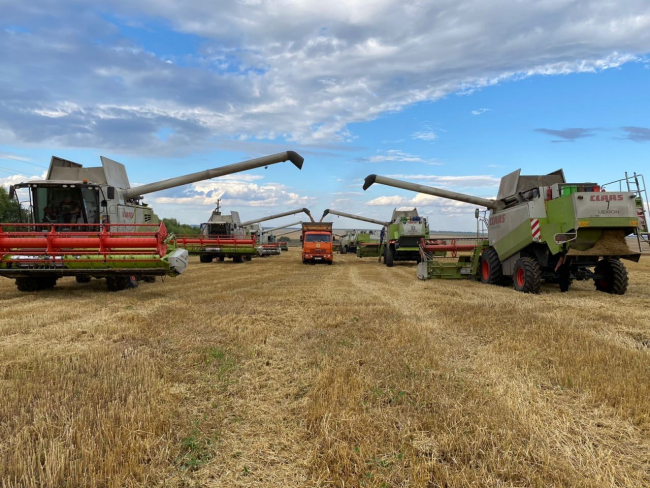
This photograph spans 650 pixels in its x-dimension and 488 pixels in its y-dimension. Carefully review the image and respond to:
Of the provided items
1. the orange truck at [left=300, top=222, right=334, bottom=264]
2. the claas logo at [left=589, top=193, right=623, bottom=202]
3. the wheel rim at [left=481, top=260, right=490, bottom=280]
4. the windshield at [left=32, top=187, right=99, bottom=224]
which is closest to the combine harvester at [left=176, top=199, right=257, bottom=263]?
the orange truck at [left=300, top=222, right=334, bottom=264]

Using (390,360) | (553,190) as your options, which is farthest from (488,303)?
(390,360)

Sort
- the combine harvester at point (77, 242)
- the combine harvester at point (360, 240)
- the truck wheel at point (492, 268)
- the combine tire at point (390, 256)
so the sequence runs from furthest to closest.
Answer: the combine harvester at point (360, 240)
the combine tire at point (390, 256)
the truck wheel at point (492, 268)
the combine harvester at point (77, 242)

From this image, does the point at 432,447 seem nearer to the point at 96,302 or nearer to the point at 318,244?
the point at 96,302

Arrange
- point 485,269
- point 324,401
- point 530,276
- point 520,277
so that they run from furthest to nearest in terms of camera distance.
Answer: point 485,269 → point 520,277 → point 530,276 → point 324,401

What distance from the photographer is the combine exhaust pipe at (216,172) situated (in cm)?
1250

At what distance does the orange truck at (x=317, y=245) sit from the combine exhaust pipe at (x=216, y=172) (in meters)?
9.39

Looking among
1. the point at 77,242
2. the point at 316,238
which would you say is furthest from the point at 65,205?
the point at 316,238

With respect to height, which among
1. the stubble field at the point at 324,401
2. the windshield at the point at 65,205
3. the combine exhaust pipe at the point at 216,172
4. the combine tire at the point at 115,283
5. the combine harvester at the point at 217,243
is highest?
the combine exhaust pipe at the point at 216,172

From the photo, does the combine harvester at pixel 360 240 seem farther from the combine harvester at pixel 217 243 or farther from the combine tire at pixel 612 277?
the combine tire at pixel 612 277

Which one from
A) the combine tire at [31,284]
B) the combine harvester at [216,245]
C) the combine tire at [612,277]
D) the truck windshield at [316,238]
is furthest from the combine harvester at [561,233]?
the combine harvester at [216,245]

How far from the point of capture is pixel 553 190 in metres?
9.95

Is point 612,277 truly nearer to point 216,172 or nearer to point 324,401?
point 324,401

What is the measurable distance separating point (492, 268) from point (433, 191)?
19.7 ft

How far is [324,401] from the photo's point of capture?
10.5ft
